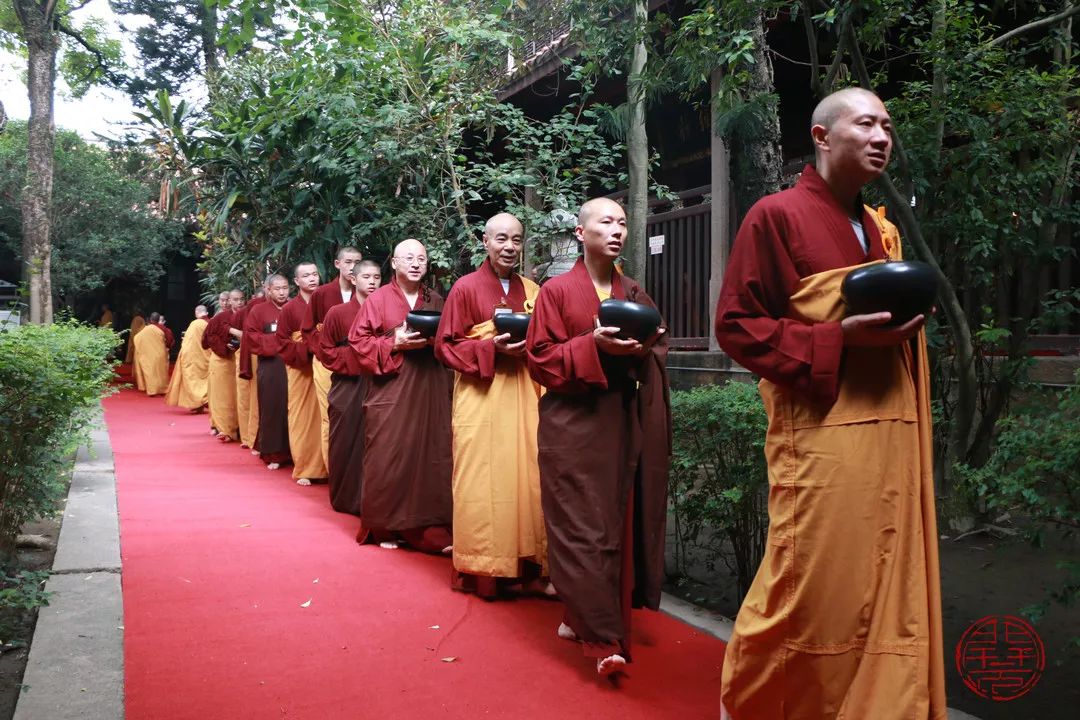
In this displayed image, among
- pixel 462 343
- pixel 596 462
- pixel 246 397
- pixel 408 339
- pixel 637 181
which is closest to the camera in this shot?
pixel 596 462

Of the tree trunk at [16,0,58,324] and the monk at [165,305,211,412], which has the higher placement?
the tree trunk at [16,0,58,324]

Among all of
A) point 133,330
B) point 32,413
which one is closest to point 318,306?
point 32,413

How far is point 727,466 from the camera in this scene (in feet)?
14.1

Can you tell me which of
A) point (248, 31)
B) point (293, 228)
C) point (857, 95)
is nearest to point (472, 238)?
point (293, 228)

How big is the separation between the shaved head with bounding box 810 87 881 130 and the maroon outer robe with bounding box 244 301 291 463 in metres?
7.38

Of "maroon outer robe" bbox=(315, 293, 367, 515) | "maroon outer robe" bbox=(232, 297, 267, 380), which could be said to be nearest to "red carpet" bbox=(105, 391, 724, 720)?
"maroon outer robe" bbox=(315, 293, 367, 515)

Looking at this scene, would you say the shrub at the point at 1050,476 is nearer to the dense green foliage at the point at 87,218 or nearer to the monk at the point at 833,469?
the monk at the point at 833,469

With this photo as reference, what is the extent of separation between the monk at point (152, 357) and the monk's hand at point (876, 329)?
18.9m

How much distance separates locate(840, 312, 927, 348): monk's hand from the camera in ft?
7.80

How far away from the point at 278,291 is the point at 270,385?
98 cm

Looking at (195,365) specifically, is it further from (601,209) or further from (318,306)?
(601,209)

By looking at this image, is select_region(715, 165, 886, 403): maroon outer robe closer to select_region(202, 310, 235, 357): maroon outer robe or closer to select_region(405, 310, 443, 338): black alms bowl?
select_region(405, 310, 443, 338): black alms bowl

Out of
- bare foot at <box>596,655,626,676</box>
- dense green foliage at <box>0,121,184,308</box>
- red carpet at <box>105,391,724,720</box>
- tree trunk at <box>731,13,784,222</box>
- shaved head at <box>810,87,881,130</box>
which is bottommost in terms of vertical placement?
red carpet at <box>105,391,724,720</box>

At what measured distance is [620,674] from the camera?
349cm
